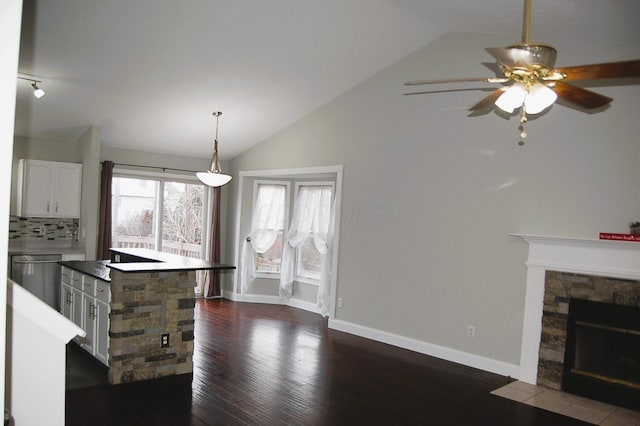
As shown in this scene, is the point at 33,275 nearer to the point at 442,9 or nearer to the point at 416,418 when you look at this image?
the point at 416,418

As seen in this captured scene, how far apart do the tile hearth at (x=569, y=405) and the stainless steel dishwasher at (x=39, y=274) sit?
17.6 feet

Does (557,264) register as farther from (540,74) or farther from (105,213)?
(105,213)

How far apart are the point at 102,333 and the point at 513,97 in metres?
3.85

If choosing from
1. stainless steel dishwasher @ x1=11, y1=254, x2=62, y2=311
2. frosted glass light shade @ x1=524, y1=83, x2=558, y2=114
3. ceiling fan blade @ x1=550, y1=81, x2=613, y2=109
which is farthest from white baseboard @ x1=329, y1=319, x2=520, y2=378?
stainless steel dishwasher @ x1=11, y1=254, x2=62, y2=311

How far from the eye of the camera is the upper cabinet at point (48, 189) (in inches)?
239

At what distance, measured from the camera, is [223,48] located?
4.72 m

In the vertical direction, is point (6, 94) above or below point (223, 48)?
below

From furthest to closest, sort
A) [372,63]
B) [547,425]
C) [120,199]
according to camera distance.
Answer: [120,199]
[372,63]
[547,425]

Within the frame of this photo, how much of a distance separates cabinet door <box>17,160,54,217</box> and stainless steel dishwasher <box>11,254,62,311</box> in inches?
24.2

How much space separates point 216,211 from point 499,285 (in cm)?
495

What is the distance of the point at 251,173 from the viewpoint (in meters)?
7.84

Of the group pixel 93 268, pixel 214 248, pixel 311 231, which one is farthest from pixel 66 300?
pixel 311 231

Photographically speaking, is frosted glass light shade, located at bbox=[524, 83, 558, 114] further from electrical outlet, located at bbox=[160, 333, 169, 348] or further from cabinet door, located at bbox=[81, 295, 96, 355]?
cabinet door, located at bbox=[81, 295, 96, 355]

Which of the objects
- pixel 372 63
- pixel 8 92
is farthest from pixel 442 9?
pixel 8 92
